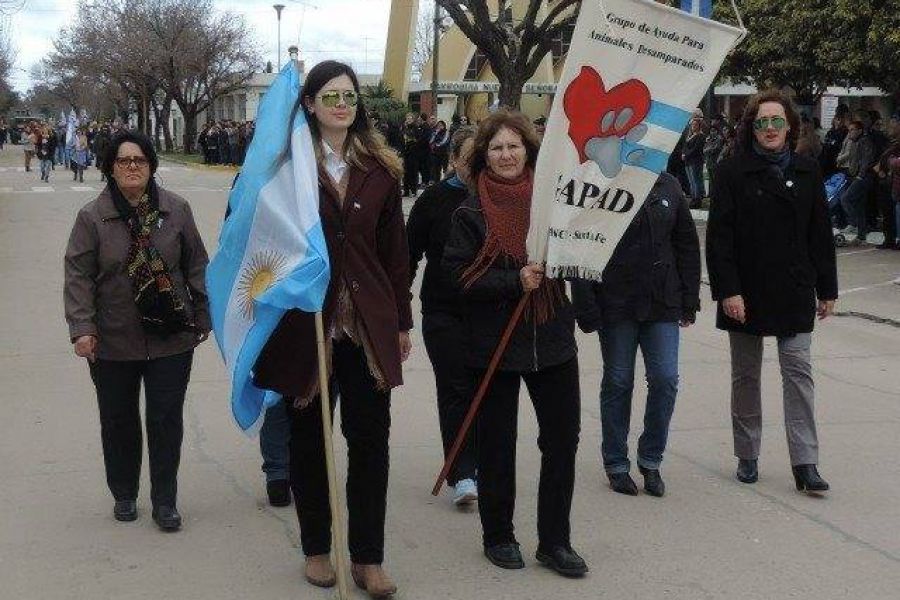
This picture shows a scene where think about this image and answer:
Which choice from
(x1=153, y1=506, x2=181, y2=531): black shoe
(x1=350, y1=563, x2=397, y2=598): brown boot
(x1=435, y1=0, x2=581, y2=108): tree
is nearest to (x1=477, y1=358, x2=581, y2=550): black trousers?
(x1=350, y1=563, x2=397, y2=598): brown boot

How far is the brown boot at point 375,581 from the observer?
4.48m

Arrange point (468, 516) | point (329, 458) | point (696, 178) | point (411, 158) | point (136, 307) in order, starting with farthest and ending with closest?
point (411, 158), point (696, 178), point (468, 516), point (136, 307), point (329, 458)

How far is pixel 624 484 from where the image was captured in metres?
5.89

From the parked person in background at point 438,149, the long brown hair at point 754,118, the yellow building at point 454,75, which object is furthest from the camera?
the yellow building at point 454,75

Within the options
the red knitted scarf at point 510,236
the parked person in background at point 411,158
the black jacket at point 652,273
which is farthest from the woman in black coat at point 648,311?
the parked person in background at point 411,158

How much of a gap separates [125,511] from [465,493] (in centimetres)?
148

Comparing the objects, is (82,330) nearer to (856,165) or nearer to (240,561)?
(240,561)

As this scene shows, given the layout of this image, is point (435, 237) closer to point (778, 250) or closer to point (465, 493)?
point (465, 493)

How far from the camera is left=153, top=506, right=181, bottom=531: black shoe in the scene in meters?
5.36

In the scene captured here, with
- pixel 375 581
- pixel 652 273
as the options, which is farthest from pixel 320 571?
pixel 652 273

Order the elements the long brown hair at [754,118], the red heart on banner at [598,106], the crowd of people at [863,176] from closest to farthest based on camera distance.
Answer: the red heart on banner at [598,106]
the long brown hair at [754,118]
the crowd of people at [863,176]

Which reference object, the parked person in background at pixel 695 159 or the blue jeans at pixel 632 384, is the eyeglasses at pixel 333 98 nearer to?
the blue jeans at pixel 632 384

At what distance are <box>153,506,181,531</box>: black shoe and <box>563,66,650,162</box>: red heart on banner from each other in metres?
2.31

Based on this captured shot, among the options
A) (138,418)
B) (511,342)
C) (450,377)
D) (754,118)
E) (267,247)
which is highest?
(754,118)
